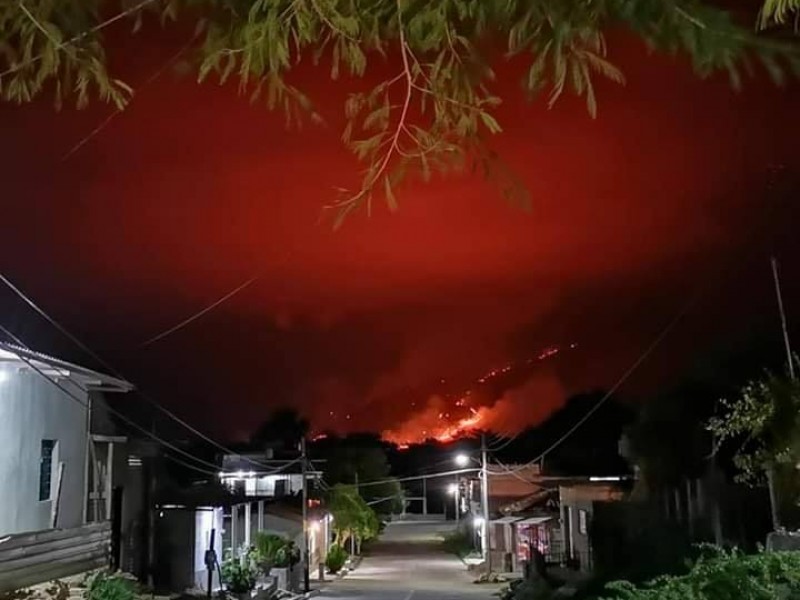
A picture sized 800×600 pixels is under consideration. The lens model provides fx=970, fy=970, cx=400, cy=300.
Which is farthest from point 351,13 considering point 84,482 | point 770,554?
point 84,482

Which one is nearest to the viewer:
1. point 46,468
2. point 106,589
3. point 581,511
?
point 106,589

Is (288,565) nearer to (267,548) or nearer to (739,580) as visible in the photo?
(267,548)

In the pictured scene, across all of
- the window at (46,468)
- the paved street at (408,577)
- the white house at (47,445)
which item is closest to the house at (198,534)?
the paved street at (408,577)

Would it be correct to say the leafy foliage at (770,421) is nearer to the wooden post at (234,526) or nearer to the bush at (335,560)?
the wooden post at (234,526)

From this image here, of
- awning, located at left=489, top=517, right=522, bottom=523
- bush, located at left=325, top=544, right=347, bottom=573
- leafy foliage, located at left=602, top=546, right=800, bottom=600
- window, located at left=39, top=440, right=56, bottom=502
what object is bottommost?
bush, located at left=325, top=544, right=347, bottom=573

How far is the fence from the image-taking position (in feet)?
37.2

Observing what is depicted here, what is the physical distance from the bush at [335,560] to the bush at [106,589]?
2551cm

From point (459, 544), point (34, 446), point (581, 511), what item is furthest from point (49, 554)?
point (459, 544)

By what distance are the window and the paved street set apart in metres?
13.8

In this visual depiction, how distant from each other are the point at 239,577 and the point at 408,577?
42.8 ft

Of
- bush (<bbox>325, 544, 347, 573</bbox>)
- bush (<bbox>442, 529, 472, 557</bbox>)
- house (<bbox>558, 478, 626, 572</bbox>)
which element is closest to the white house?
house (<bbox>558, 478, 626, 572</bbox>)

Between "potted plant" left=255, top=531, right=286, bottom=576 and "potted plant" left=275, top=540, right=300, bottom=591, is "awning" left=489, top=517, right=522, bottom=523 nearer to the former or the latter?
"potted plant" left=275, top=540, right=300, bottom=591

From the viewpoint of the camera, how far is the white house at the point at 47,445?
1476cm

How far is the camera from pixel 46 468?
653 inches
